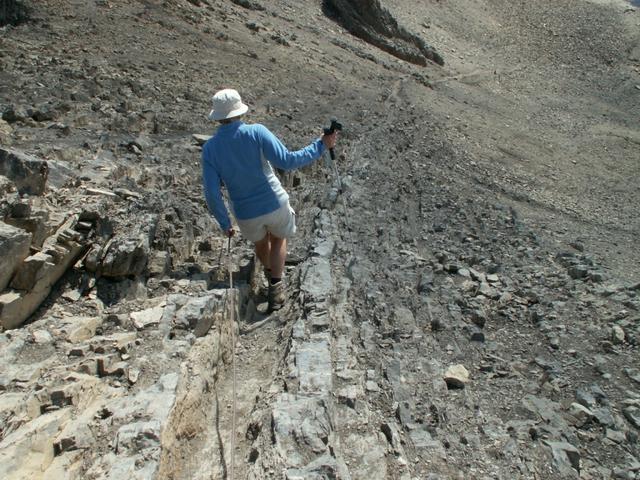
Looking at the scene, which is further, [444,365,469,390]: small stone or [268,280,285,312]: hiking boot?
[268,280,285,312]: hiking boot

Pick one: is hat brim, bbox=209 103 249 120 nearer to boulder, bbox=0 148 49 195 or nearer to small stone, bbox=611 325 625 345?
boulder, bbox=0 148 49 195

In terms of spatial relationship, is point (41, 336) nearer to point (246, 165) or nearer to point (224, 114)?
point (246, 165)

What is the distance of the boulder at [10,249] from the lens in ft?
13.0

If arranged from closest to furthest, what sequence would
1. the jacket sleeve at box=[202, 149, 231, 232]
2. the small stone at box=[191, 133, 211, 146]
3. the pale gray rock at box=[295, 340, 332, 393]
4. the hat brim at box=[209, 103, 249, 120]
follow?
the pale gray rock at box=[295, 340, 332, 393], the hat brim at box=[209, 103, 249, 120], the jacket sleeve at box=[202, 149, 231, 232], the small stone at box=[191, 133, 211, 146]

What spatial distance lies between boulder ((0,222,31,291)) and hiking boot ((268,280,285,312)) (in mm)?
2040

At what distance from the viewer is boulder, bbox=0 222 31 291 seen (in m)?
3.96

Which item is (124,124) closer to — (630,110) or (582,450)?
(582,450)

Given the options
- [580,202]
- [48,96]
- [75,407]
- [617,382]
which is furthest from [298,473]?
[580,202]

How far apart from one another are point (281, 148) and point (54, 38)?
30.6 ft

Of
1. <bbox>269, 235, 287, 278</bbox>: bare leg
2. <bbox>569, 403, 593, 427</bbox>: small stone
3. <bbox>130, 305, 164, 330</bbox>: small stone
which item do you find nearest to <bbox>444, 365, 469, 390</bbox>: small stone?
<bbox>569, 403, 593, 427</bbox>: small stone

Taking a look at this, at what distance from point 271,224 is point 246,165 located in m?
0.58

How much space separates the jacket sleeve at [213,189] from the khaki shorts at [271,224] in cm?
19

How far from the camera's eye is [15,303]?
4027 millimetres

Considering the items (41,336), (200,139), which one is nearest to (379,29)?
(200,139)
